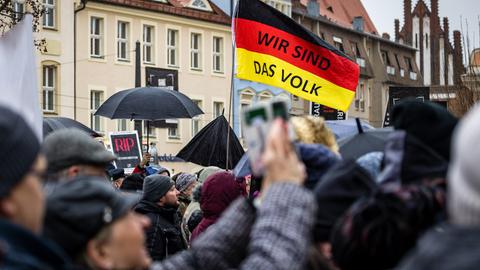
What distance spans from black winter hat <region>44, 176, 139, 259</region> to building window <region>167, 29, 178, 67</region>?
4934 cm

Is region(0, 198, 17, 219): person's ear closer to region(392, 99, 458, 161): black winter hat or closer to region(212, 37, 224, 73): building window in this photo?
region(392, 99, 458, 161): black winter hat

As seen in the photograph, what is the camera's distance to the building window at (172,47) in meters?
52.5

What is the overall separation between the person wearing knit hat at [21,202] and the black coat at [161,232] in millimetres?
5637

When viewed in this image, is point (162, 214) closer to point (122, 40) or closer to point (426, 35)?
point (122, 40)

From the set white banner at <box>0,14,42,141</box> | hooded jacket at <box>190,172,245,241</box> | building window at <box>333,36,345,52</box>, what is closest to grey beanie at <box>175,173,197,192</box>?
hooded jacket at <box>190,172,245,241</box>

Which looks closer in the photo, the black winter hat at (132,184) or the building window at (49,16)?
the black winter hat at (132,184)

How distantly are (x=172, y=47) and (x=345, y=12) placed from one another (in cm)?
2694

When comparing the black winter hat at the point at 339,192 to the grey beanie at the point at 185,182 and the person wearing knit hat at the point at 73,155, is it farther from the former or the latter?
the grey beanie at the point at 185,182

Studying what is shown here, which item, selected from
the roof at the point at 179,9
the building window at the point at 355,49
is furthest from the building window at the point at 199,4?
the building window at the point at 355,49

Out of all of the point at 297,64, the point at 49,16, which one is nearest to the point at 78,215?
the point at 297,64

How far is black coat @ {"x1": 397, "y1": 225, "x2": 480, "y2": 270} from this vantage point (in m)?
2.22

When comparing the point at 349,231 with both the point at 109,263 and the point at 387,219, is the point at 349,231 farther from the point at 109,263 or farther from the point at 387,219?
the point at 109,263

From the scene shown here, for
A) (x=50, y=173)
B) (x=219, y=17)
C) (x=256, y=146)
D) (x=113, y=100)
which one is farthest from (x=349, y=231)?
(x=219, y=17)

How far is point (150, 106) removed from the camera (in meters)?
14.7
